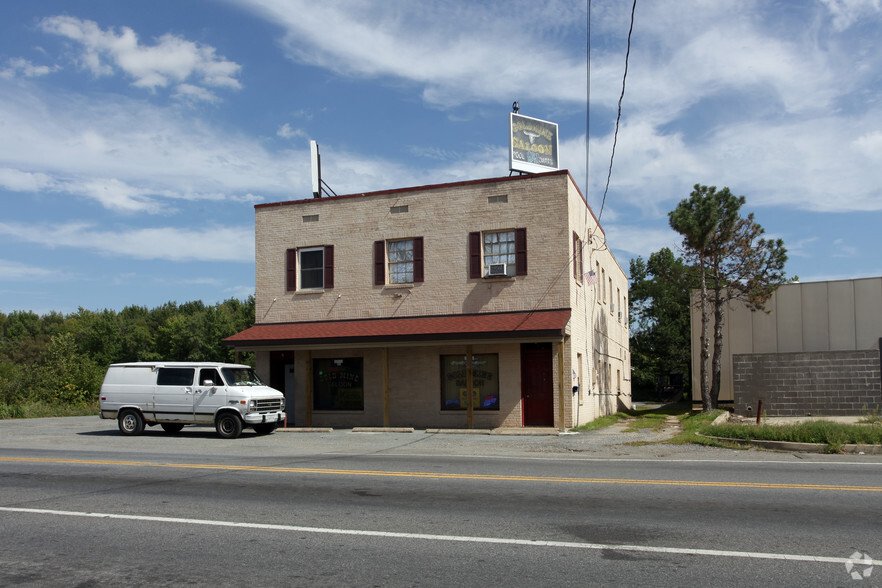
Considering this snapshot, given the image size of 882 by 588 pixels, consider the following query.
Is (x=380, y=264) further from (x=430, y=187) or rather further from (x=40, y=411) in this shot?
(x=40, y=411)

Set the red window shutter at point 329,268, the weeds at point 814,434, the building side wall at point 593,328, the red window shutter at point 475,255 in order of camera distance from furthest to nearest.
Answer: the red window shutter at point 329,268
the red window shutter at point 475,255
the building side wall at point 593,328
the weeds at point 814,434

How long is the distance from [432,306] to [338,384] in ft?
14.2

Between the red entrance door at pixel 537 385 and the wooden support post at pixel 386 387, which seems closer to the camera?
the red entrance door at pixel 537 385

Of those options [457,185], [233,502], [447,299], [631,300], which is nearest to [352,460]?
[233,502]

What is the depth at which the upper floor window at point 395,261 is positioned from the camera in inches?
958

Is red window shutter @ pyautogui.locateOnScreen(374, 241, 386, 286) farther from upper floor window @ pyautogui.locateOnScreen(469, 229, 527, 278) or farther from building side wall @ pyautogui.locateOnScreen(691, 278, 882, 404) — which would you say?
→ building side wall @ pyautogui.locateOnScreen(691, 278, 882, 404)

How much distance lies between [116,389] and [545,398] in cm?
1246

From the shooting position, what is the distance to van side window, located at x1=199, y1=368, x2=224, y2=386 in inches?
783

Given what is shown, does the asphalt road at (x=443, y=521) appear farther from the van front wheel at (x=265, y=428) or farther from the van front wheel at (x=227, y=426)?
the van front wheel at (x=265, y=428)

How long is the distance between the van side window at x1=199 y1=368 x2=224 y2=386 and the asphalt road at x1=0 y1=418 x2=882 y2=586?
17.8 ft

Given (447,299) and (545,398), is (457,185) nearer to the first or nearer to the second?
(447,299)

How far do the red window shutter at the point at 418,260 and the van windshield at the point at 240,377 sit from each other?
6.14m

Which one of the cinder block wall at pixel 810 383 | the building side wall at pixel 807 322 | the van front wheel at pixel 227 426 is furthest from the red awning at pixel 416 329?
the building side wall at pixel 807 322

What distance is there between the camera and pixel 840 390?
80.7 feet
